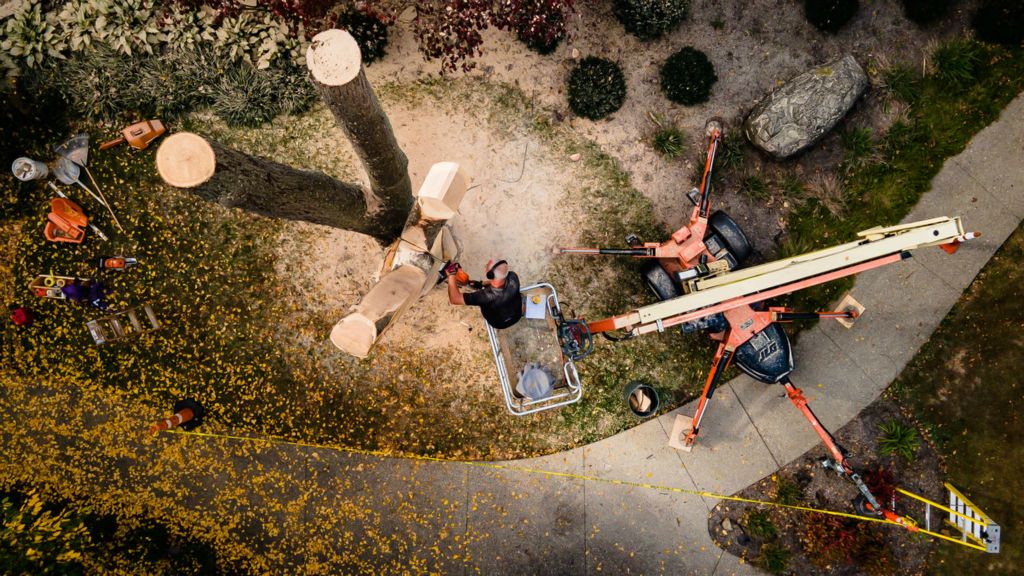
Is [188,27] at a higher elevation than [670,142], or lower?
higher

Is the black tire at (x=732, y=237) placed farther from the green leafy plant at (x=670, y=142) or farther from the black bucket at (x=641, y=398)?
the black bucket at (x=641, y=398)

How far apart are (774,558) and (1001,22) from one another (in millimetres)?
7482

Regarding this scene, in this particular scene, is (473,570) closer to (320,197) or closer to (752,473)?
(752,473)

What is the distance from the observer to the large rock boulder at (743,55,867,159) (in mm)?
6910

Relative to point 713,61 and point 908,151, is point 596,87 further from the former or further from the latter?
point 908,151

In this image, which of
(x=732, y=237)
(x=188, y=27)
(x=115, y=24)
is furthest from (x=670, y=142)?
(x=115, y=24)

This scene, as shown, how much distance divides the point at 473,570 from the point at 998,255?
816cm

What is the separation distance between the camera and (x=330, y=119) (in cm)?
729

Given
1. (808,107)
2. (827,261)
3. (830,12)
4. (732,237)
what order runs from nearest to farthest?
(827,261) → (732,237) → (808,107) → (830,12)

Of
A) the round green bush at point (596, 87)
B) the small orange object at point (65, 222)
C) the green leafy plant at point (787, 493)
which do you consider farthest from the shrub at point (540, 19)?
the green leafy plant at point (787, 493)

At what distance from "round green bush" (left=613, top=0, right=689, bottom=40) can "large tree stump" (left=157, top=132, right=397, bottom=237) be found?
13.7ft

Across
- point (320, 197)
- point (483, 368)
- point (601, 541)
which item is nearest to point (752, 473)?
point (601, 541)

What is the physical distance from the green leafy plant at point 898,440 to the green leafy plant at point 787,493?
4.01ft

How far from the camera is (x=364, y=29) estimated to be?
22.5 ft
